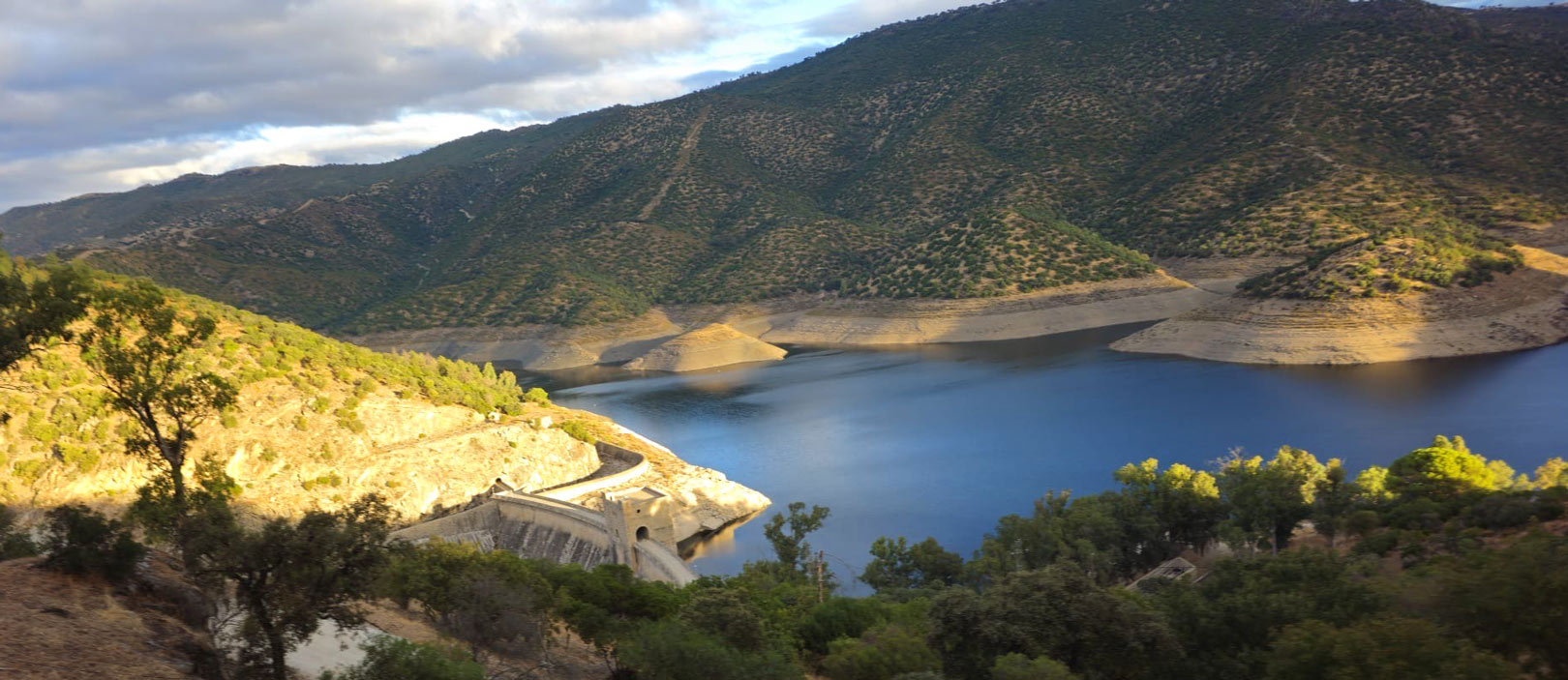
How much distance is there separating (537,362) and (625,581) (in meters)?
78.6

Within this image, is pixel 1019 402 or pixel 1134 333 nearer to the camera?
pixel 1019 402

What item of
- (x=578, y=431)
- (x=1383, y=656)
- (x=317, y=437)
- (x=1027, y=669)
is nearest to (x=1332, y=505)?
(x=1383, y=656)

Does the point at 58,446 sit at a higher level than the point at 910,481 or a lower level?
higher

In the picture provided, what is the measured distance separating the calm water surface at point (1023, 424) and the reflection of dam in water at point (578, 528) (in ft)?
13.4

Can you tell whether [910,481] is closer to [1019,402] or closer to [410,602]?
[1019,402]

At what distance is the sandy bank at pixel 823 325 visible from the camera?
85625mm

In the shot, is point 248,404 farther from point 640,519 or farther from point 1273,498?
point 1273,498

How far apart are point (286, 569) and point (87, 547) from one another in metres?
3.62

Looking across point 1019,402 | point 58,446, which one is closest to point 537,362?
point 1019,402

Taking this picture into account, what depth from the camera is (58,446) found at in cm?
2941

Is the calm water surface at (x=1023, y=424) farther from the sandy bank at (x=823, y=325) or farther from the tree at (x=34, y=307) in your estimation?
the tree at (x=34, y=307)

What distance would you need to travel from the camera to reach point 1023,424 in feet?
177

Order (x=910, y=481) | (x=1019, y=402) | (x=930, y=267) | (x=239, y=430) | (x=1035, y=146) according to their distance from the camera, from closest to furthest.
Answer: (x=239, y=430), (x=910, y=481), (x=1019, y=402), (x=930, y=267), (x=1035, y=146)

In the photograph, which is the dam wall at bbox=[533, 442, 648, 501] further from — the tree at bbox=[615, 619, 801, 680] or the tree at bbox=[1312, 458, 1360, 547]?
the tree at bbox=[1312, 458, 1360, 547]
